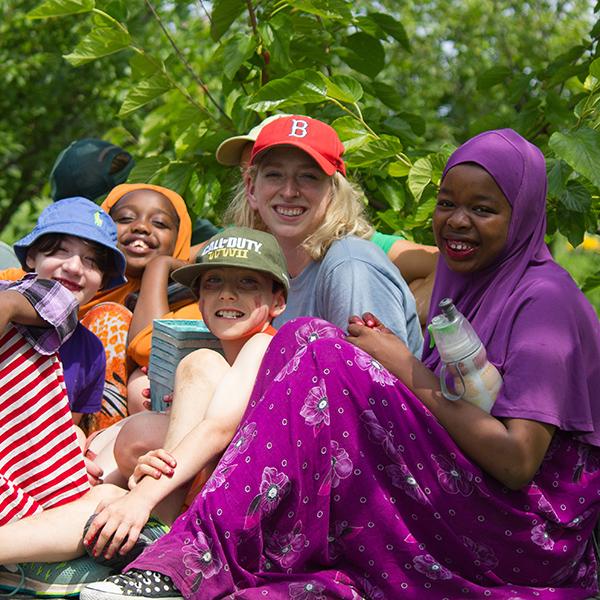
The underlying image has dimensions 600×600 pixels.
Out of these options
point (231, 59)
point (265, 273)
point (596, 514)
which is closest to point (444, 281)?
point (265, 273)

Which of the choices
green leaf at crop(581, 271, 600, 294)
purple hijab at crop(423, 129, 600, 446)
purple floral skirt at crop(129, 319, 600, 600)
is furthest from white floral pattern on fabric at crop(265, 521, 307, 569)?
green leaf at crop(581, 271, 600, 294)

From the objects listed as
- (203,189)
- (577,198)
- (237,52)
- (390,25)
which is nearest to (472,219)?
(577,198)

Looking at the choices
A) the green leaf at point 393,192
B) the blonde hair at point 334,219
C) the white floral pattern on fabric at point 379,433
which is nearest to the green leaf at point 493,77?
the green leaf at point 393,192

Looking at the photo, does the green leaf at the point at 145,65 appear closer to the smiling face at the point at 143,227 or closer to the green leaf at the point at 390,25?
the smiling face at the point at 143,227

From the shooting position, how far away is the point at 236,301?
3.34m

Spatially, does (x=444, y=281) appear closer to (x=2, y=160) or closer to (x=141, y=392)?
(x=141, y=392)

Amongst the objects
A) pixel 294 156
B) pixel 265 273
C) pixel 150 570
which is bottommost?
pixel 150 570

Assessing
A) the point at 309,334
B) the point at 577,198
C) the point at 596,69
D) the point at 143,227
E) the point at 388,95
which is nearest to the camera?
the point at 309,334

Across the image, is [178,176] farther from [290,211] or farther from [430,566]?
[430,566]

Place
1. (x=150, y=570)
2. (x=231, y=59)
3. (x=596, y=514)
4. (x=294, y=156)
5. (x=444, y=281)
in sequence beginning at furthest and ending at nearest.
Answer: (x=231, y=59), (x=294, y=156), (x=444, y=281), (x=596, y=514), (x=150, y=570)

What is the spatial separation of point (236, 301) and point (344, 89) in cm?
127

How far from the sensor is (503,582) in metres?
2.76

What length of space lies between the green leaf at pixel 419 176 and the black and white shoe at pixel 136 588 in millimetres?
1894

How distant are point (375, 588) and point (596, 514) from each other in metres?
0.61
